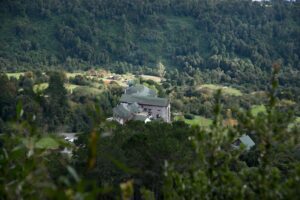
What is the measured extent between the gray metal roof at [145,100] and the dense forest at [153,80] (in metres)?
1.91

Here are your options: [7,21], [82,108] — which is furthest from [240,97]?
[7,21]

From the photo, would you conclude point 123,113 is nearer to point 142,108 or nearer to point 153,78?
point 142,108

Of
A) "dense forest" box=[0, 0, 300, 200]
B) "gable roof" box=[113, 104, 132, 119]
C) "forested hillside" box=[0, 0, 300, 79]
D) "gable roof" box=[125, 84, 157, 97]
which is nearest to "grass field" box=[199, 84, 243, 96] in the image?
"dense forest" box=[0, 0, 300, 200]

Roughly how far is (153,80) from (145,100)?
21.2 metres

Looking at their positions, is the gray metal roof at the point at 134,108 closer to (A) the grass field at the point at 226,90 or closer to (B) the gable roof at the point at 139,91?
(B) the gable roof at the point at 139,91

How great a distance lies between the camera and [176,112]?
5778cm

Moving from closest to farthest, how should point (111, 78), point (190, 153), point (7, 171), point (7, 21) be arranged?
point (7, 171) < point (190, 153) < point (111, 78) < point (7, 21)

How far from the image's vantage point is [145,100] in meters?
54.4

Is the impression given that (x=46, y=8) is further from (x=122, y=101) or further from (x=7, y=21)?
(x=122, y=101)

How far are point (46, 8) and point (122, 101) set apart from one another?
183 feet

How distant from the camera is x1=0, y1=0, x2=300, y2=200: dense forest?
8188mm

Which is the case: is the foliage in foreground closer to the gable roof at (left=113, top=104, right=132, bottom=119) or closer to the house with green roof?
the gable roof at (left=113, top=104, right=132, bottom=119)

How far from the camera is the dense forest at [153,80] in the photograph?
8.19m

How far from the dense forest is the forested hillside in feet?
0.77
